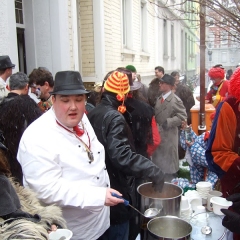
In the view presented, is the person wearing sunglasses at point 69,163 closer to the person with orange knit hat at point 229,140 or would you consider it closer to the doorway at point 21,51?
the person with orange knit hat at point 229,140

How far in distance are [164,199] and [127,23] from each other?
885 centimetres

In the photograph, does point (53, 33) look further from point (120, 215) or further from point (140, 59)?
point (140, 59)

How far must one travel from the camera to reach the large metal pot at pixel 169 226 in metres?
2.06

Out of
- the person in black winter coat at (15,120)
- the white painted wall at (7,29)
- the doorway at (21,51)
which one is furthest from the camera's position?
the doorway at (21,51)

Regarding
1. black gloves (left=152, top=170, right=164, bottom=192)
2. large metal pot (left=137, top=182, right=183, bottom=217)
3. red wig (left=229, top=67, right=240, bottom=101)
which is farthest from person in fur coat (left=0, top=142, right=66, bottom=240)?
red wig (left=229, top=67, right=240, bottom=101)

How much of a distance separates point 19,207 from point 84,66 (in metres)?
6.66

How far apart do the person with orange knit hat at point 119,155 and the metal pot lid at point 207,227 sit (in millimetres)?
389

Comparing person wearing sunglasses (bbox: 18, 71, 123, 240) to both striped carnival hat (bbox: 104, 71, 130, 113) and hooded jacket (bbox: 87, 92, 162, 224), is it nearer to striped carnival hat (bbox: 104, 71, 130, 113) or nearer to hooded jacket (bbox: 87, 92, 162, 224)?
hooded jacket (bbox: 87, 92, 162, 224)

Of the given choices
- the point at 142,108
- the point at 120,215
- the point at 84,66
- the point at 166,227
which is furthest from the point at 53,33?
the point at 166,227

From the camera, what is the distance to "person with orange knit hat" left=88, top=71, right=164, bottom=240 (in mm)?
2398

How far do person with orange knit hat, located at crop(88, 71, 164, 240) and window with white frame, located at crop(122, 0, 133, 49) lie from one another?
7.53 metres

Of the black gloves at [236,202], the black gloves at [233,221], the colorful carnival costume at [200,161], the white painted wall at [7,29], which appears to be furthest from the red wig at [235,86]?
the white painted wall at [7,29]

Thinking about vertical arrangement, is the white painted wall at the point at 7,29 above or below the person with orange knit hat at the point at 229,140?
above

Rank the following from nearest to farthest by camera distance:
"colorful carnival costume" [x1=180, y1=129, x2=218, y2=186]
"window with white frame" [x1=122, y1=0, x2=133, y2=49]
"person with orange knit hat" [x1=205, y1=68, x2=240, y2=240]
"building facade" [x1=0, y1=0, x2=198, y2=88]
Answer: "person with orange knit hat" [x1=205, y1=68, x2=240, y2=240] < "colorful carnival costume" [x1=180, y1=129, x2=218, y2=186] < "building facade" [x1=0, y1=0, x2=198, y2=88] < "window with white frame" [x1=122, y1=0, x2=133, y2=49]
